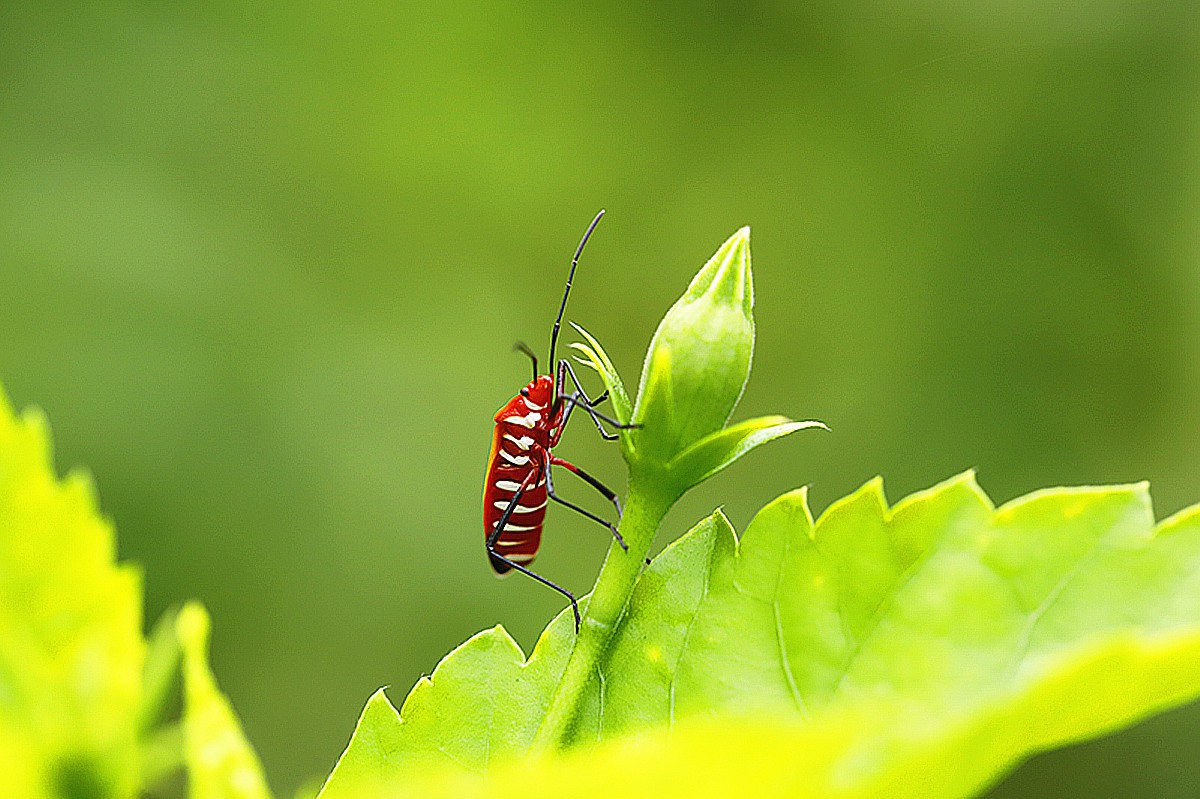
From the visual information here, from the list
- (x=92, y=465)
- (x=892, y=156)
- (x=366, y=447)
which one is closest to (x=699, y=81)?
(x=892, y=156)

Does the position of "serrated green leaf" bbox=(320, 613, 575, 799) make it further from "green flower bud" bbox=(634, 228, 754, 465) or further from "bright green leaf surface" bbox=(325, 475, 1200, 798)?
"green flower bud" bbox=(634, 228, 754, 465)

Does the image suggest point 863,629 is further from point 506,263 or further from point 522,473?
point 506,263

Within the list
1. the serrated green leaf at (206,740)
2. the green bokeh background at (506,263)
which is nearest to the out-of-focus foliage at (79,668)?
the serrated green leaf at (206,740)

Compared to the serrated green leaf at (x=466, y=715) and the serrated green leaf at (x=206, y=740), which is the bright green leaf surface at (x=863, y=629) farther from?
the serrated green leaf at (x=206, y=740)

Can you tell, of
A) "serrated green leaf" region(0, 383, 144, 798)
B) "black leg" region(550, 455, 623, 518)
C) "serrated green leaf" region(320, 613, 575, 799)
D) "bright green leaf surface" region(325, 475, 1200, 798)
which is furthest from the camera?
"black leg" region(550, 455, 623, 518)

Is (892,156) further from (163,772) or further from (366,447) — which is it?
(163,772)

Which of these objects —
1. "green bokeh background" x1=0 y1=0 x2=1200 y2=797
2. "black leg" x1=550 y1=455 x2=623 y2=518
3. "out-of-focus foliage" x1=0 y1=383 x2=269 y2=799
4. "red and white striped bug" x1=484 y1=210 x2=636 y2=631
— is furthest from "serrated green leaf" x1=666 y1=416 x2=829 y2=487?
"green bokeh background" x1=0 y1=0 x2=1200 y2=797

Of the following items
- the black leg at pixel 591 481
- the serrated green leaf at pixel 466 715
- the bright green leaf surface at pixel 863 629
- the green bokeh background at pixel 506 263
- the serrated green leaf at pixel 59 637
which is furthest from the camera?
the green bokeh background at pixel 506 263
